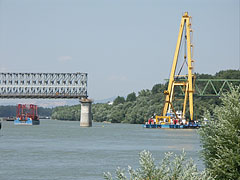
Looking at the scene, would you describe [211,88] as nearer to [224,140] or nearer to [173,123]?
[173,123]

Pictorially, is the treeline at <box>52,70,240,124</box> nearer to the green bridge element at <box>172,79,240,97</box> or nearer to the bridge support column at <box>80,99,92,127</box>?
the green bridge element at <box>172,79,240,97</box>

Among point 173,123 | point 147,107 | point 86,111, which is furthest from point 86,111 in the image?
point 147,107

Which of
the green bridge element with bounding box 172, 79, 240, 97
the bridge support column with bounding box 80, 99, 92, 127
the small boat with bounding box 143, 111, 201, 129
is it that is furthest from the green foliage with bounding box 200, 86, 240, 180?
the green bridge element with bounding box 172, 79, 240, 97

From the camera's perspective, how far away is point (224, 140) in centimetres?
2575

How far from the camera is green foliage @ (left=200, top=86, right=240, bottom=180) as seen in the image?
24.8 m

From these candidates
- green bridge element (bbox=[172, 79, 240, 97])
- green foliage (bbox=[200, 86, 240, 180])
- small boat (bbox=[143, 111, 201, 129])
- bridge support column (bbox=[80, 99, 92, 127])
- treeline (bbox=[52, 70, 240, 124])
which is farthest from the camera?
treeline (bbox=[52, 70, 240, 124])

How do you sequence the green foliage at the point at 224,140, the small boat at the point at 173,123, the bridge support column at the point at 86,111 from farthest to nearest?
1. the bridge support column at the point at 86,111
2. the small boat at the point at 173,123
3. the green foliage at the point at 224,140

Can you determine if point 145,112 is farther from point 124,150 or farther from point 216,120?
point 216,120

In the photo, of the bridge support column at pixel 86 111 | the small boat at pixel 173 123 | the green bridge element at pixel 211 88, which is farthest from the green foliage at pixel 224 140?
the green bridge element at pixel 211 88

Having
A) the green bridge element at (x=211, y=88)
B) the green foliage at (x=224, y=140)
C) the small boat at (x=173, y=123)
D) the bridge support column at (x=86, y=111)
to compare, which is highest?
the green bridge element at (x=211, y=88)

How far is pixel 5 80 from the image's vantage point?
152250 millimetres

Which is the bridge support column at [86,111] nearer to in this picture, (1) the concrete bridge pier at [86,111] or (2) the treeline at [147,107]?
(1) the concrete bridge pier at [86,111]

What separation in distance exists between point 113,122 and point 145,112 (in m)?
24.5

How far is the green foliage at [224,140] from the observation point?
2480cm
